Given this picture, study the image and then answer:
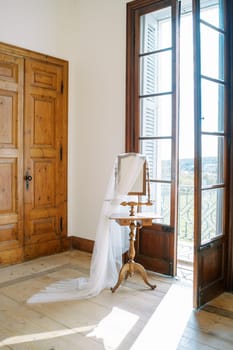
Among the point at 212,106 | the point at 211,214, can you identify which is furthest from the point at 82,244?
the point at 212,106

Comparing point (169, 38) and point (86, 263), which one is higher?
point (169, 38)

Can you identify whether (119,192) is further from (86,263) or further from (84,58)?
(84,58)

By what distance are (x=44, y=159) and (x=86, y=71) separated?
1.29 m

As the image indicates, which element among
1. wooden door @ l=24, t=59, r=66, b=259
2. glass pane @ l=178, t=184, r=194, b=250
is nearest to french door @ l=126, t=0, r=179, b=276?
wooden door @ l=24, t=59, r=66, b=259

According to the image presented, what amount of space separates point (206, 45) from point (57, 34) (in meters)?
2.19

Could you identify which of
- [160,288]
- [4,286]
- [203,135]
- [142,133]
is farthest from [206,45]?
[4,286]

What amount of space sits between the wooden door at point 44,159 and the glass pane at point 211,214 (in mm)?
2109

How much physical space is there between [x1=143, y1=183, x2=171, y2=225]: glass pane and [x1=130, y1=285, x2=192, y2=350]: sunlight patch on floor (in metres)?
0.81

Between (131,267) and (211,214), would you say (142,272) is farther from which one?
(211,214)

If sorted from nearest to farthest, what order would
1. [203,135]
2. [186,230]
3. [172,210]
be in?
[203,135]
[172,210]
[186,230]

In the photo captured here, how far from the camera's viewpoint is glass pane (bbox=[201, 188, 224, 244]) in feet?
9.39

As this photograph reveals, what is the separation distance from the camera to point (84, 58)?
435 cm

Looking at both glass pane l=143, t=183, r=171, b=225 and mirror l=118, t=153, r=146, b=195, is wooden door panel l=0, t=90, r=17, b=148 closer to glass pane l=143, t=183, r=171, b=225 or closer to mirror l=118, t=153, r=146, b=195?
mirror l=118, t=153, r=146, b=195

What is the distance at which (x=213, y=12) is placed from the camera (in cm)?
298
